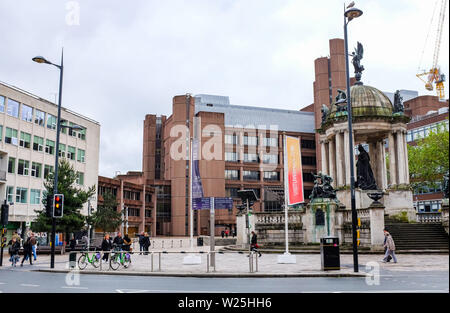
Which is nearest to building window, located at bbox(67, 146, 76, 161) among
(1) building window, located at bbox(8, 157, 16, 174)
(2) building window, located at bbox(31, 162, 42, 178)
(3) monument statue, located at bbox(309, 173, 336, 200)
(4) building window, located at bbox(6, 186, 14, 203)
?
(2) building window, located at bbox(31, 162, 42, 178)

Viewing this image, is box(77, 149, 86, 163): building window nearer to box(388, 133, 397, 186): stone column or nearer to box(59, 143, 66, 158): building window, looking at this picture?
box(59, 143, 66, 158): building window

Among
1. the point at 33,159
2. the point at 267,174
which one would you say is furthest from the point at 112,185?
the point at 267,174

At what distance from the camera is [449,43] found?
407cm

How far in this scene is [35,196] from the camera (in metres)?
51.1

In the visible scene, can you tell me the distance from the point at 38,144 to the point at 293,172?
1491 inches

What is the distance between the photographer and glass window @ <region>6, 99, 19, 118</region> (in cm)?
4731

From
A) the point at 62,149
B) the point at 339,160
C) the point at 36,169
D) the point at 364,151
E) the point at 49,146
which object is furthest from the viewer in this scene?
the point at 62,149

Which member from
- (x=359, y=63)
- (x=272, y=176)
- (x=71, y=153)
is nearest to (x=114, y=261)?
(x=359, y=63)

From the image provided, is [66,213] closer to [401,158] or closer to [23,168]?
[23,168]

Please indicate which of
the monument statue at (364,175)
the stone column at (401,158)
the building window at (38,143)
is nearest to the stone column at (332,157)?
the monument statue at (364,175)

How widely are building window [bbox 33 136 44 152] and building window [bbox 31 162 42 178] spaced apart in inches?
68.1

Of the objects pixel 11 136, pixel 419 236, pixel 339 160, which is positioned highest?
pixel 11 136

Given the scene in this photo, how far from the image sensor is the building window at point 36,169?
167 feet

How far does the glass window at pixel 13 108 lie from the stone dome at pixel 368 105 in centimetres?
3332
